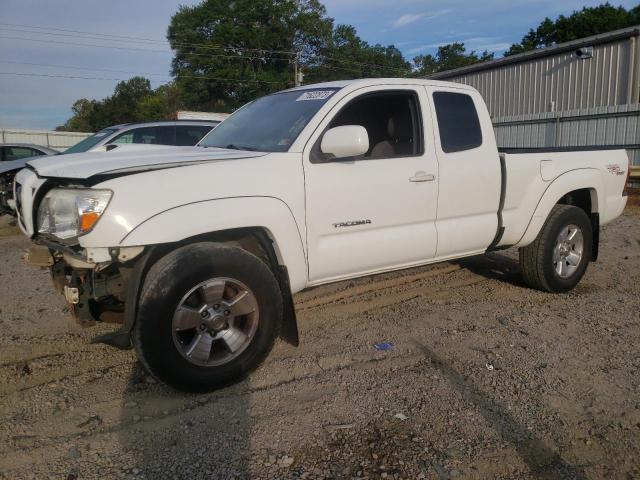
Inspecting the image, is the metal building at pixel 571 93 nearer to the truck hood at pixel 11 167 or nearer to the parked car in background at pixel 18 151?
the truck hood at pixel 11 167

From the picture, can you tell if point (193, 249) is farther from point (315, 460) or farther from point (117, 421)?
point (315, 460)

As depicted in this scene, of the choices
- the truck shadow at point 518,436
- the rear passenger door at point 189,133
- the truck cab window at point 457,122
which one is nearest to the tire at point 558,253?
the truck cab window at point 457,122

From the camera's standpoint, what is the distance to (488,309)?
4.96 metres

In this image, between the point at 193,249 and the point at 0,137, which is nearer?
the point at 193,249

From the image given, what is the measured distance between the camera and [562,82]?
2028 cm

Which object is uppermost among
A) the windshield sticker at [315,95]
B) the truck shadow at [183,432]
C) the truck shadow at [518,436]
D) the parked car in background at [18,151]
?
the windshield sticker at [315,95]

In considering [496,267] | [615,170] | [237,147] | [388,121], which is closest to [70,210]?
[237,147]

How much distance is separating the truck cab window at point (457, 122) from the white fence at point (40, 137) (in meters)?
25.9

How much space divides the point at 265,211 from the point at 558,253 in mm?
3366

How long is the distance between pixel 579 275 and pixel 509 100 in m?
18.6

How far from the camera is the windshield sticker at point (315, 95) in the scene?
4043 millimetres

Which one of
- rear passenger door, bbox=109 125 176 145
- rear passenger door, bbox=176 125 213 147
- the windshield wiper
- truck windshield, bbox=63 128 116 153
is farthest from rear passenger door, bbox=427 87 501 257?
truck windshield, bbox=63 128 116 153

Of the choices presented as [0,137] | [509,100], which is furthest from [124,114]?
[509,100]

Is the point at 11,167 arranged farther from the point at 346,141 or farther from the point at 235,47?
the point at 235,47
